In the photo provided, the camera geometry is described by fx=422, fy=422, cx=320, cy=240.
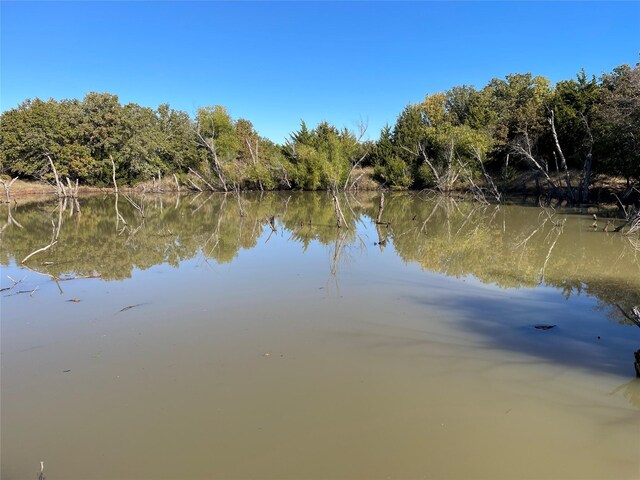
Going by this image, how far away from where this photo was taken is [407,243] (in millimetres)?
12734

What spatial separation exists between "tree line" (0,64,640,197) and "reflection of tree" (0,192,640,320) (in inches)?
436

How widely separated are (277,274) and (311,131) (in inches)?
1290

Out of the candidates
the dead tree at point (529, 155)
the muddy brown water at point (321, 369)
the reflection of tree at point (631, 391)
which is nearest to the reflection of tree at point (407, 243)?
the muddy brown water at point (321, 369)

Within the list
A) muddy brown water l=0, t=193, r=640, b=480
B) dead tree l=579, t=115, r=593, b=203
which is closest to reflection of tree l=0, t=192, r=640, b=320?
muddy brown water l=0, t=193, r=640, b=480

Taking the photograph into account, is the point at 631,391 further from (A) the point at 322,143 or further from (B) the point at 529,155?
(A) the point at 322,143

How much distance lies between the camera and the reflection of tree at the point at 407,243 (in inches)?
346

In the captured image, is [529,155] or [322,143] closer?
[529,155]

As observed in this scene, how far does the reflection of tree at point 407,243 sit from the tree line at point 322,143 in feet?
36.3

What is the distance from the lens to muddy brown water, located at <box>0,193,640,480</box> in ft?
10.5

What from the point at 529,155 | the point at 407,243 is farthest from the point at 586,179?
the point at 407,243

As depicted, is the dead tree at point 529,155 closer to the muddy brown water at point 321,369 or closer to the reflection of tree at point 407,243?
the reflection of tree at point 407,243

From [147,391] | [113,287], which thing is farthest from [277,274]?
[147,391]

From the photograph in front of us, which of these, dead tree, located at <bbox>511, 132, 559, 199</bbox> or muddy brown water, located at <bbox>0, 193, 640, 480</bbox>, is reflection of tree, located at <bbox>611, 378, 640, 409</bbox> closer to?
muddy brown water, located at <bbox>0, 193, 640, 480</bbox>

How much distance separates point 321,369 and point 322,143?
35.2 metres
